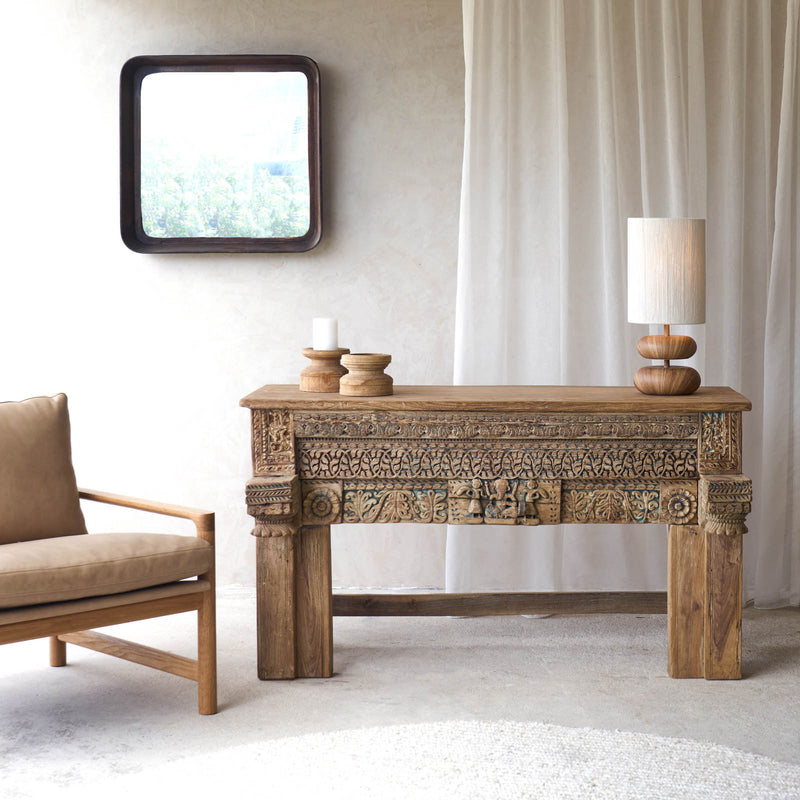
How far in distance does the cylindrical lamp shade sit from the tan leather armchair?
152 centimetres

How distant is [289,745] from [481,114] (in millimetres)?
2332

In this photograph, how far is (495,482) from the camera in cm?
295

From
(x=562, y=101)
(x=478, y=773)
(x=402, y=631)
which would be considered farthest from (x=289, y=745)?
(x=562, y=101)

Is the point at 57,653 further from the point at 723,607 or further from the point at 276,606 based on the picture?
the point at 723,607

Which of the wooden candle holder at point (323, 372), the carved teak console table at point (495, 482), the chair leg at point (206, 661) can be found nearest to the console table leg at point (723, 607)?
the carved teak console table at point (495, 482)

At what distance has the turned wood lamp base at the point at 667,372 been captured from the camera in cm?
300

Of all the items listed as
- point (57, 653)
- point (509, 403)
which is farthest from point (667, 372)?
point (57, 653)

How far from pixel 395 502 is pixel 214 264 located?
143cm

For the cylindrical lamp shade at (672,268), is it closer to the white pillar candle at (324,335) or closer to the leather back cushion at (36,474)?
the white pillar candle at (324,335)

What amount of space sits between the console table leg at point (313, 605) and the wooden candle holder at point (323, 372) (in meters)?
0.44

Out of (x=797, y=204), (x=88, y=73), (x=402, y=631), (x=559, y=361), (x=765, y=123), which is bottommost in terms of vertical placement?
(x=402, y=631)

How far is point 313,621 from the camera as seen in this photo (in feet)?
9.86

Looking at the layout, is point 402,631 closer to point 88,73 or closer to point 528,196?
point 528,196

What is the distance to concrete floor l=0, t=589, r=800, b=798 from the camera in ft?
8.41
